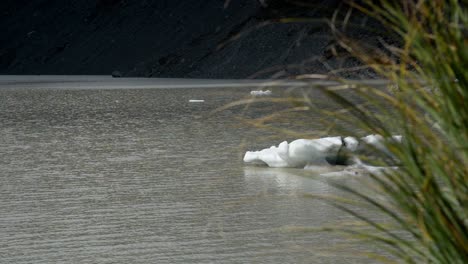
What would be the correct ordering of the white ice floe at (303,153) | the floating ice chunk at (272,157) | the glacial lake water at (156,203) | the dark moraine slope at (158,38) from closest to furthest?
the glacial lake water at (156,203), the white ice floe at (303,153), the floating ice chunk at (272,157), the dark moraine slope at (158,38)

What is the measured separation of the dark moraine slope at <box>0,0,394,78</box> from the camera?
57.3m

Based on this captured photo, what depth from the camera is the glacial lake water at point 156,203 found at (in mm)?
6344

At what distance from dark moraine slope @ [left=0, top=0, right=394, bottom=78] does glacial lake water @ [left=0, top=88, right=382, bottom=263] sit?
34.2 m

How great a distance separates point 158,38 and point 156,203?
65809 mm

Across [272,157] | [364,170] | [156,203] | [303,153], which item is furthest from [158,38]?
[364,170]

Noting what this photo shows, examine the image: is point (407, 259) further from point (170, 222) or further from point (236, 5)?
point (236, 5)

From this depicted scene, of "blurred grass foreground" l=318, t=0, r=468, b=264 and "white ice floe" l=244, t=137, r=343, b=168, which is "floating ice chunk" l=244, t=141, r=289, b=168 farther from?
"blurred grass foreground" l=318, t=0, r=468, b=264

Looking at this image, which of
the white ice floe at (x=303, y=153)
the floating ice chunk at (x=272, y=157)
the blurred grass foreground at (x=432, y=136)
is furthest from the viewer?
the floating ice chunk at (x=272, y=157)

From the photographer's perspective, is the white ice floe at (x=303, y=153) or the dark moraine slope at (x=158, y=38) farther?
the dark moraine slope at (x=158, y=38)

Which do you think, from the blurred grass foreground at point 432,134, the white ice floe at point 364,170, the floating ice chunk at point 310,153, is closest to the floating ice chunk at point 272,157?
the floating ice chunk at point 310,153

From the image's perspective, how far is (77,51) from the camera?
81312 millimetres

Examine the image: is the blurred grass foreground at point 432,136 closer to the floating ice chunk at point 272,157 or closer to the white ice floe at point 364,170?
the white ice floe at point 364,170

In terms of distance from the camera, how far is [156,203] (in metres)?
8.64

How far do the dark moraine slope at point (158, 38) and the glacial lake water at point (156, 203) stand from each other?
3421 centimetres
